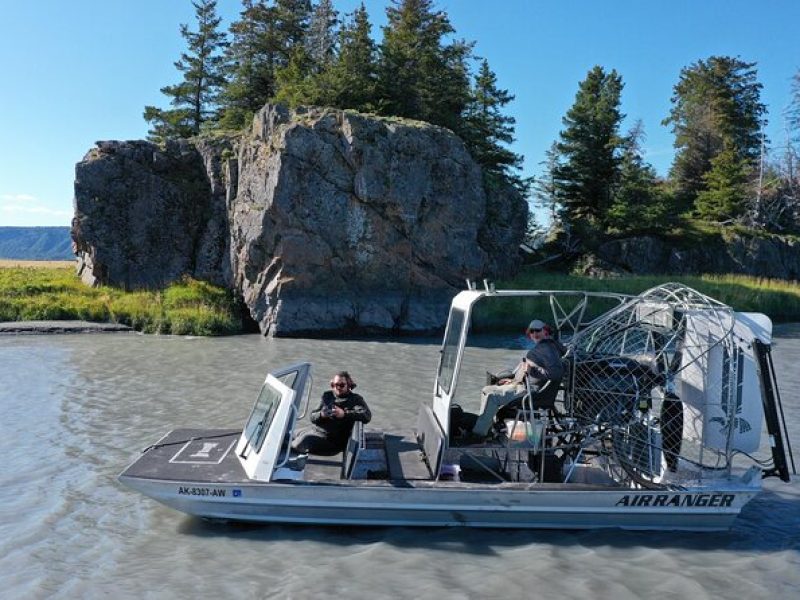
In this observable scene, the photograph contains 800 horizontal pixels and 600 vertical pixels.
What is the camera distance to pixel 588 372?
878 cm

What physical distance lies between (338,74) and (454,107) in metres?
8.71

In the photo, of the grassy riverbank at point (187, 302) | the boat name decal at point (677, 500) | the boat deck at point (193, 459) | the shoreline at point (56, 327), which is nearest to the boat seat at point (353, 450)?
the boat deck at point (193, 459)

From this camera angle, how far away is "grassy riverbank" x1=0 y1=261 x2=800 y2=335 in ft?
90.9

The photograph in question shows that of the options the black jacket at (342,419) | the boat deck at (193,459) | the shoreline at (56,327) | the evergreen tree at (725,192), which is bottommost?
the shoreline at (56,327)

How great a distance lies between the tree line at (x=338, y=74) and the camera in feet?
116

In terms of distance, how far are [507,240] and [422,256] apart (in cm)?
923

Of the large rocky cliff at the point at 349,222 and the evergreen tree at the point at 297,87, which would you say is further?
the evergreen tree at the point at 297,87

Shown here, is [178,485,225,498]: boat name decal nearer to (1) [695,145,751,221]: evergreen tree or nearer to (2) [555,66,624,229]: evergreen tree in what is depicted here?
(2) [555,66,624,229]: evergreen tree

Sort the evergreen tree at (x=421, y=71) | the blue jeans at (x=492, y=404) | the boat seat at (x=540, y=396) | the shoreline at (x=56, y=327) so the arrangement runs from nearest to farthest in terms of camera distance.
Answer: the boat seat at (x=540, y=396) < the blue jeans at (x=492, y=404) < the shoreline at (x=56, y=327) < the evergreen tree at (x=421, y=71)

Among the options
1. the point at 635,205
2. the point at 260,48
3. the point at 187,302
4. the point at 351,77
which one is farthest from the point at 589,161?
the point at 187,302

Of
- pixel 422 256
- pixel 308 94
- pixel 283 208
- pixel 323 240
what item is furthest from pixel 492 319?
pixel 308 94

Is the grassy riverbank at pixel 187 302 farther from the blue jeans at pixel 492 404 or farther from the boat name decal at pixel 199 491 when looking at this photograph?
the blue jeans at pixel 492 404

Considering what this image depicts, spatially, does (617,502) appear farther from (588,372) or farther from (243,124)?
(243,124)

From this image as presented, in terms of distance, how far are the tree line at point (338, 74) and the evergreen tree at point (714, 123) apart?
17.5 metres
